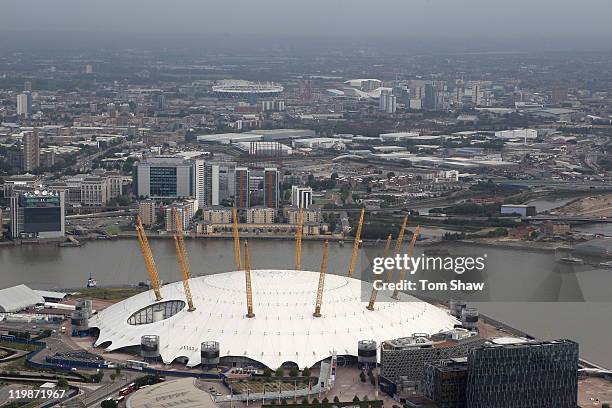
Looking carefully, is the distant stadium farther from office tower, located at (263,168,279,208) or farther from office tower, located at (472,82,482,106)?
office tower, located at (263,168,279,208)

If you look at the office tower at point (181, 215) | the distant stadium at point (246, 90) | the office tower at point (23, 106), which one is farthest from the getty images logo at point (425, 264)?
→ the distant stadium at point (246, 90)

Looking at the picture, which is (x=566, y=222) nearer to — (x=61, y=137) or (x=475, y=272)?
(x=475, y=272)

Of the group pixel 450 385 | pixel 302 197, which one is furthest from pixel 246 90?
pixel 450 385

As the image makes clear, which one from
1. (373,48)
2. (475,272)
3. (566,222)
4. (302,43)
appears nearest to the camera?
(475,272)

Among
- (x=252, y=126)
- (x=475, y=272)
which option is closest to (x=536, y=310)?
(x=475, y=272)

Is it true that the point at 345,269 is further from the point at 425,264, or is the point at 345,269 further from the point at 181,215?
the point at 181,215
